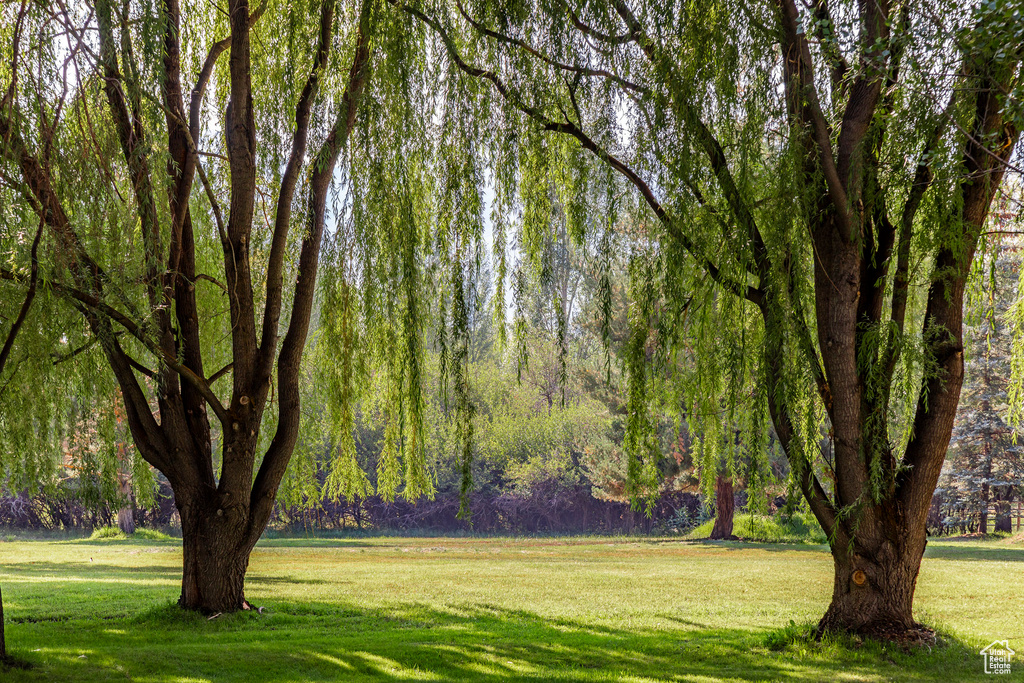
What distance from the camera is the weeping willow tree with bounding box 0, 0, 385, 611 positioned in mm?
5008

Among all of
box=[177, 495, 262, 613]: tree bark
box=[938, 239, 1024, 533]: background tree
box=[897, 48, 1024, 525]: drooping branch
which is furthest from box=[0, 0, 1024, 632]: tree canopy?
box=[938, 239, 1024, 533]: background tree

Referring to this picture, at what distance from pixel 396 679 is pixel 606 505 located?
2275 centimetres

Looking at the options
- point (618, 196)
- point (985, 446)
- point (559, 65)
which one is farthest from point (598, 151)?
point (985, 446)

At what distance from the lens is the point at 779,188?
5262 millimetres

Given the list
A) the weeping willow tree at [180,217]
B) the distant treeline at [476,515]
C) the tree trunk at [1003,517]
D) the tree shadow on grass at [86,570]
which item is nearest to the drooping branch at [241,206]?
the weeping willow tree at [180,217]

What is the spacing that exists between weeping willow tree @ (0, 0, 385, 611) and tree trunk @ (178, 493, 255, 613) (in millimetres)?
16

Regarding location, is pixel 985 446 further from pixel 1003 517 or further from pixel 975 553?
pixel 975 553

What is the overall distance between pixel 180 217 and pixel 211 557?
10.4 ft

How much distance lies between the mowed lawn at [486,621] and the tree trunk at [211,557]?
20 cm

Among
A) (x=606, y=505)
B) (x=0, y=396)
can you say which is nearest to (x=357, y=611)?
(x=0, y=396)

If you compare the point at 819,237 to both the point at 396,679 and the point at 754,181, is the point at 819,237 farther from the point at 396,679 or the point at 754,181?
the point at 396,679

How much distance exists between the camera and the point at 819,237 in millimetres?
6012

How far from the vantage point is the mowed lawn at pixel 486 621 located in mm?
5422

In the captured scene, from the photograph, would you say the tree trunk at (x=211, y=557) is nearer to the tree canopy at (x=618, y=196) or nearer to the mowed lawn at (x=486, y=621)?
the mowed lawn at (x=486, y=621)
